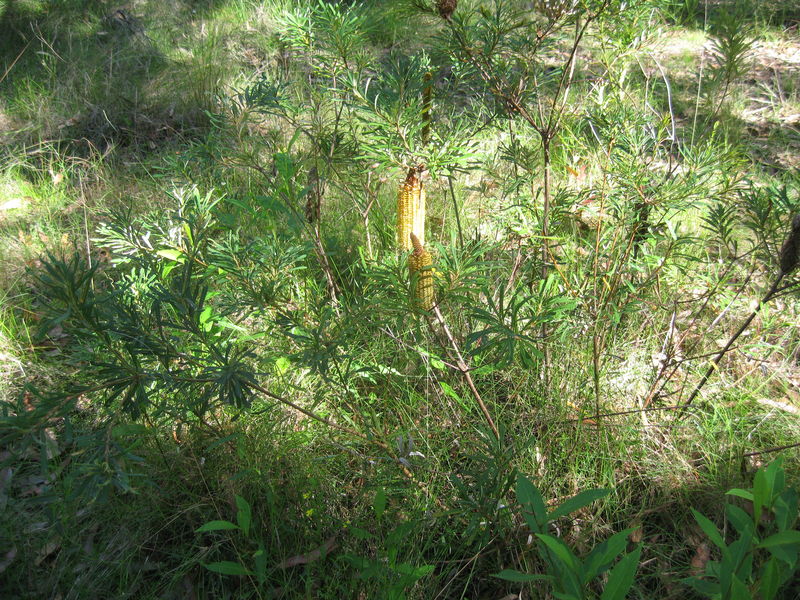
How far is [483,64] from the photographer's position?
152cm

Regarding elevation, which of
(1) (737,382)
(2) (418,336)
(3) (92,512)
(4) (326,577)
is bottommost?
(3) (92,512)

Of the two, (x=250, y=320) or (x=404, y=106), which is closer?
(x=404, y=106)

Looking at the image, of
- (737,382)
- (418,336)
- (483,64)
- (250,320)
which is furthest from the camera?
(250,320)

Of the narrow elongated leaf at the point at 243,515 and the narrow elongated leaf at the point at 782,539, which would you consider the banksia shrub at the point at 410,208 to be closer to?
the narrow elongated leaf at the point at 243,515

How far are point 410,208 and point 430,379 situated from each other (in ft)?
2.12

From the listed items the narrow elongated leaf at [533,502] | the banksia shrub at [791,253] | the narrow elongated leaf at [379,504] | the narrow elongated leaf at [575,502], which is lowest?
the narrow elongated leaf at [379,504]

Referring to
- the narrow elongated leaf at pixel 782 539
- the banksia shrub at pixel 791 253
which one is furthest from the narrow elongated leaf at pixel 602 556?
the banksia shrub at pixel 791 253

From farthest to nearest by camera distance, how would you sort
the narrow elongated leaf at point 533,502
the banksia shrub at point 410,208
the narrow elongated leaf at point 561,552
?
the banksia shrub at point 410,208 < the narrow elongated leaf at point 533,502 < the narrow elongated leaf at point 561,552

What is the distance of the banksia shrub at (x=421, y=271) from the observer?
1343mm

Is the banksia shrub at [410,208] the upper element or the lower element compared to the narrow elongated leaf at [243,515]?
upper

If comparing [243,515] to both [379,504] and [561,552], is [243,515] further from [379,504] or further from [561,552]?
[561,552]

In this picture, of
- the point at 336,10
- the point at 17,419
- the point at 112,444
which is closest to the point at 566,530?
the point at 112,444

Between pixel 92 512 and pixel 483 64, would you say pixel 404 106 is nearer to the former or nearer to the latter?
pixel 483 64

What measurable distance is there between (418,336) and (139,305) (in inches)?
36.0
